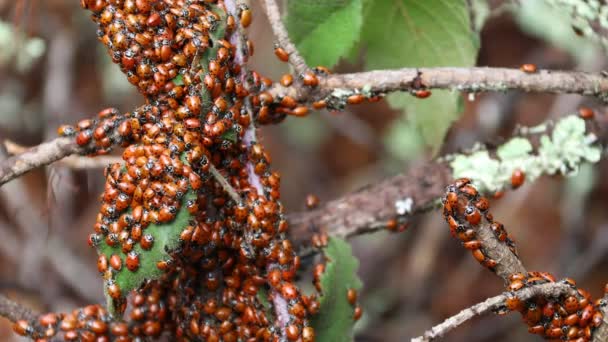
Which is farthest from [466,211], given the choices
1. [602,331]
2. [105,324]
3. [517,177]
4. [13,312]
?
[13,312]

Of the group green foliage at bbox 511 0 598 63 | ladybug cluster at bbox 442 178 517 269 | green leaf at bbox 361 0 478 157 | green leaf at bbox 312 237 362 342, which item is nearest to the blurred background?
green foliage at bbox 511 0 598 63

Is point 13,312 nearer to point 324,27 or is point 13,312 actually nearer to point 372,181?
point 324,27

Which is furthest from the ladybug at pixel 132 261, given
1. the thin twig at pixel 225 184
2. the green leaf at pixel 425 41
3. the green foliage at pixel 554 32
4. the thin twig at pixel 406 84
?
the green foliage at pixel 554 32

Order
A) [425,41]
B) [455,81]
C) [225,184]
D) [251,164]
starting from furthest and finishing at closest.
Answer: [425,41] < [455,81] < [251,164] < [225,184]

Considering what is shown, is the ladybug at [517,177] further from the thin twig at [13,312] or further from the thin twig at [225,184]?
the thin twig at [13,312]

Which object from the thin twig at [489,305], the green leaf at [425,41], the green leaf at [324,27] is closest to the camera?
the thin twig at [489,305]

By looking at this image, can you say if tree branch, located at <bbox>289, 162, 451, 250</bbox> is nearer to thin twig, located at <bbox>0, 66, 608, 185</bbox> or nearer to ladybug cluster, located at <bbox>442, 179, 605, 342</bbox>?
thin twig, located at <bbox>0, 66, 608, 185</bbox>
